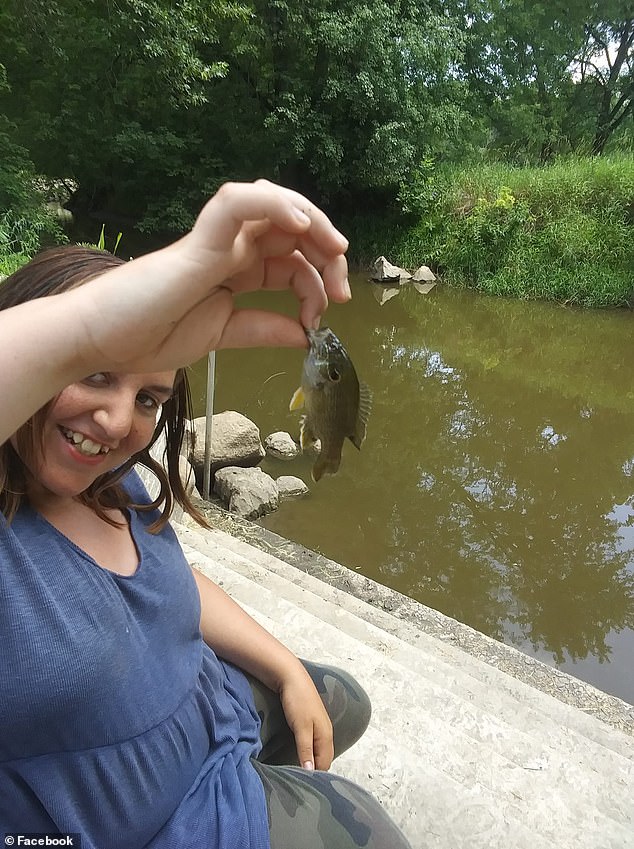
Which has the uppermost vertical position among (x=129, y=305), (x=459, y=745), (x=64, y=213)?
(x=129, y=305)

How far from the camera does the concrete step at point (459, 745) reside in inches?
64.3

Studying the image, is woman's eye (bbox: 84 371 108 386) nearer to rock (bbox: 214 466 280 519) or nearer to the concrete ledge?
the concrete ledge

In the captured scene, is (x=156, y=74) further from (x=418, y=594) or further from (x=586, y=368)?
(x=418, y=594)

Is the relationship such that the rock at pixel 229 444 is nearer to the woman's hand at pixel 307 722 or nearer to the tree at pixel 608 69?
the woman's hand at pixel 307 722

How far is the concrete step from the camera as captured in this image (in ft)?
5.36

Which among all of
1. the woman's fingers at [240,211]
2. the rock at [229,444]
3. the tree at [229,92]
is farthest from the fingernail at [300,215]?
the tree at [229,92]

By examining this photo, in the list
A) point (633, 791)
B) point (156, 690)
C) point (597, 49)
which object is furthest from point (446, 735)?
point (597, 49)

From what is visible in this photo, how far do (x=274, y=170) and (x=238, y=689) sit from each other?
581 inches

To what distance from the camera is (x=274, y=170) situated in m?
14.6

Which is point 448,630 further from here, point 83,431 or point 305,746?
point 83,431

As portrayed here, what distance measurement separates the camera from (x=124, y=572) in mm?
1077

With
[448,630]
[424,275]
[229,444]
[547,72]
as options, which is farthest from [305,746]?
[547,72]

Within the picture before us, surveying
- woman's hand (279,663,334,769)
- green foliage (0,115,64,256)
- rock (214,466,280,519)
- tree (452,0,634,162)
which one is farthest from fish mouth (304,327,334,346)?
tree (452,0,634,162)

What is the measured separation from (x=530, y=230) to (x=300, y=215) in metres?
13.2
